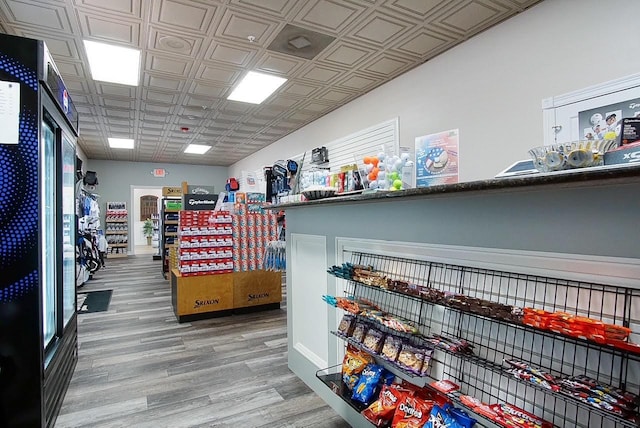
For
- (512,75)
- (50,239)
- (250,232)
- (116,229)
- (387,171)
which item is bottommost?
(116,229)

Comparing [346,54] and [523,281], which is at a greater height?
[346,54]

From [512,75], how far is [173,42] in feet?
11.4

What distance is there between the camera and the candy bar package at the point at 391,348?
184 centimetres

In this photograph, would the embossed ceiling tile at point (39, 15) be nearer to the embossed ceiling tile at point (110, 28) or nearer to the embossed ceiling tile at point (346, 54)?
the embossed ceiling tile at point (110, 28)

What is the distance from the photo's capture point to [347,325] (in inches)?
86.8

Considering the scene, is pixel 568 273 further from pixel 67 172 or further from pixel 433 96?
pixel 433 96

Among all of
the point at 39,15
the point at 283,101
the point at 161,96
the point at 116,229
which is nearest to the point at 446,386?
the point at 39,15

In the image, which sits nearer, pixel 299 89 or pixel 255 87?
pixel 255 87

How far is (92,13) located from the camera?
10.6 feet

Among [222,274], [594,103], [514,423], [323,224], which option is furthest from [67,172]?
[594,103]

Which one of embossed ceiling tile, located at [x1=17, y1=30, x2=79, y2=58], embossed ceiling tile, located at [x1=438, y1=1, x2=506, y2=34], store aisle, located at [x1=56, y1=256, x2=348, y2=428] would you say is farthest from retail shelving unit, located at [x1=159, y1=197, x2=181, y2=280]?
embossed ceiling tile, located at [x1=438, y1=1, x2=506, y2=34]

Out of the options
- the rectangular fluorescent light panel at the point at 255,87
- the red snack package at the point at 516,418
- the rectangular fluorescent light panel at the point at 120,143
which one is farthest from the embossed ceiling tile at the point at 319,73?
the rectangular fluorescent light panel at the point at 120,143

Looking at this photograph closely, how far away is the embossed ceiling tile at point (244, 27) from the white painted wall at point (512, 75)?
2027 mm

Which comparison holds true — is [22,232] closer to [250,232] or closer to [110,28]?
[110,28]
